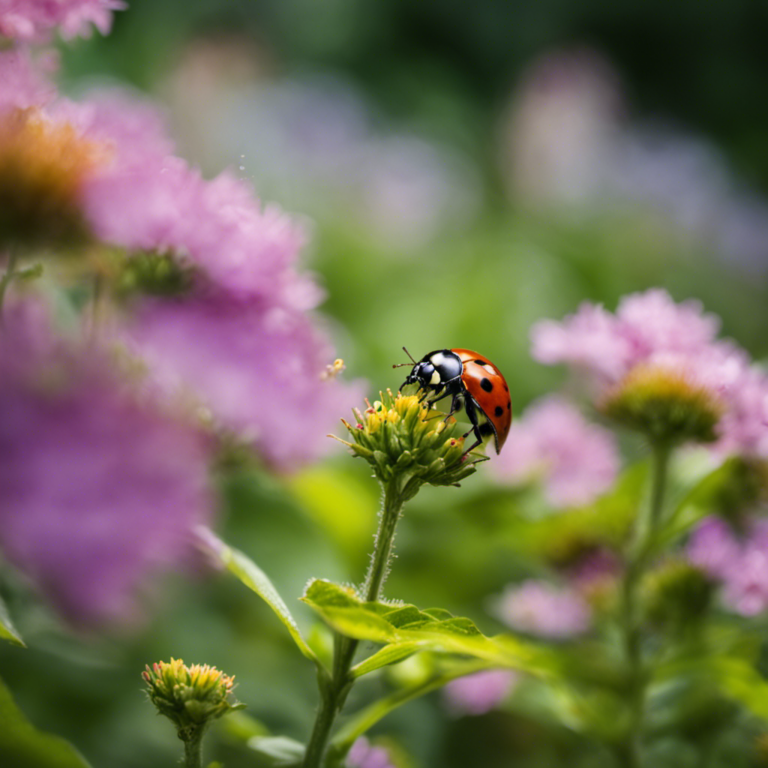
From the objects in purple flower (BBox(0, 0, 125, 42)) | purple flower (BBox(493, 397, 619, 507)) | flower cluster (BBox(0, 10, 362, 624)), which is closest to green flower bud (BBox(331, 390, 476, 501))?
flower cluster (BBox(0, 10, 362, 624))

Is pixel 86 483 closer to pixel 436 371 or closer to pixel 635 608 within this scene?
pixel 436 371

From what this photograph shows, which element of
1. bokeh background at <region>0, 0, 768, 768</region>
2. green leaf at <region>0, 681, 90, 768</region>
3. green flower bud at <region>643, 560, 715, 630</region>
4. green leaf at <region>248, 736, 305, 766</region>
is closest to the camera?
green leaf at <region>0, 681, 90, 768</region>

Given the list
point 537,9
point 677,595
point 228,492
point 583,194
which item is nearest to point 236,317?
point 677,595

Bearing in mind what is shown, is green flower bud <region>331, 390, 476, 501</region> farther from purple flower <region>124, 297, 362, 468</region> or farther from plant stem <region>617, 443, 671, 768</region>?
plant stem <region>617, 443, 671, 768</region>

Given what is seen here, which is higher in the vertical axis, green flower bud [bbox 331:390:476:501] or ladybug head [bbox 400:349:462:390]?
ladybug head [bbox 400:349:462:390]

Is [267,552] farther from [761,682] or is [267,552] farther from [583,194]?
[583,194]
